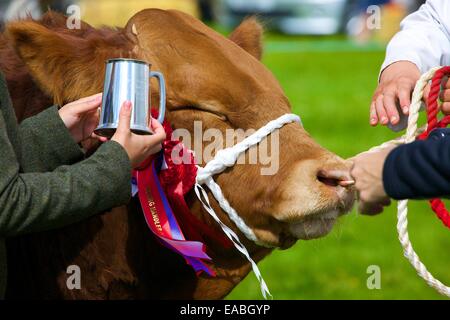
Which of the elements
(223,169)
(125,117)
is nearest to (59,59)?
(125,117)

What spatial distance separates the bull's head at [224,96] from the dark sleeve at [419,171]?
1.62ft

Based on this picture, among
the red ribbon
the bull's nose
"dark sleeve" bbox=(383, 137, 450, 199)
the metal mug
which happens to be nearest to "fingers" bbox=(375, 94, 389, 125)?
the bull's nose

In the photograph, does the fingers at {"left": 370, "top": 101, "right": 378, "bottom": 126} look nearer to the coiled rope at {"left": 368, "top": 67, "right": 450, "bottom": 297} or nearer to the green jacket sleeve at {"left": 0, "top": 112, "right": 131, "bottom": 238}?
the coiled rope at {"left": 368, "top": 67, "right": 450, "bottom": 297}

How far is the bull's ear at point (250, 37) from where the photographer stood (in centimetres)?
383

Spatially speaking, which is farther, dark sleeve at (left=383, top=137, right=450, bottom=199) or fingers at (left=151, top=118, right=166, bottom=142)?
fingers at (left=151, top=118, right=166, bottom=142)

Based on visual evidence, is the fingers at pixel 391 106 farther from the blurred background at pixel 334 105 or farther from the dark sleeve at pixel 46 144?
the dark sleeve at pixel 46 144

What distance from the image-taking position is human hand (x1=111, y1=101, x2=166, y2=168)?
2.86m

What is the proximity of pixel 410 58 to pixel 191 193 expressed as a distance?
0.93 meters

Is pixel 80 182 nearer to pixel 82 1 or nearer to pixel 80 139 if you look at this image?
pixel 80 139

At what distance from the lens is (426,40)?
133 inches

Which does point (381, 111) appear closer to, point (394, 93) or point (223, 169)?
point (394, 93)

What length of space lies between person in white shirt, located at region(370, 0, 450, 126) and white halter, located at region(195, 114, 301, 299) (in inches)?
13.6

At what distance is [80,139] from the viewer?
3.24m

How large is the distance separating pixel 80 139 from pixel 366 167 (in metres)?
1.12
